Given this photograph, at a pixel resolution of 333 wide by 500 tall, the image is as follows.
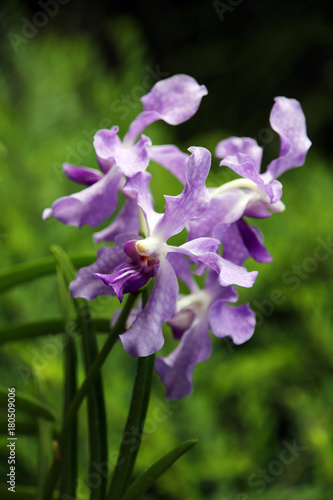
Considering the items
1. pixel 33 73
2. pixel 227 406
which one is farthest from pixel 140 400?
pixel 33 73

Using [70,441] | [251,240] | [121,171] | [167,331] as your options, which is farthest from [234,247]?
[167,331]

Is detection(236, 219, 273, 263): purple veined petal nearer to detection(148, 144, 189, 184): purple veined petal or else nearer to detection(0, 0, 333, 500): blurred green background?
detection(148, 144, 189, 184): purple veined petal

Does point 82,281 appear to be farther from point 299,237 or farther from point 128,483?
point 299,237

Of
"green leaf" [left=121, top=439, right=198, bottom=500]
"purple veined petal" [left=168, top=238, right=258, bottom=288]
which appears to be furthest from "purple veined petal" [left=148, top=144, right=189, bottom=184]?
→ "green leaf" [left=121, top=439, right=198, bottom=500]

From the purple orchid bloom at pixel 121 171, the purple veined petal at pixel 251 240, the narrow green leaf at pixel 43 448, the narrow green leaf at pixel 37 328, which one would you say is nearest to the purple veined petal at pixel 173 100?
the purple orchid bloom at pixel 121 171

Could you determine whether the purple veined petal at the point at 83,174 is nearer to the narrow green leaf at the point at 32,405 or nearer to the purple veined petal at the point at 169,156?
the purple veined petal at the point at 169,156

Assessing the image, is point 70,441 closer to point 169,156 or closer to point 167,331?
point 169,156
